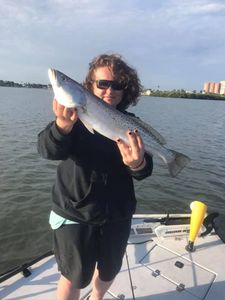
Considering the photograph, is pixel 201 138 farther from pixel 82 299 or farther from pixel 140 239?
pixel 82 299

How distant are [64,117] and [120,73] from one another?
2.61 feet

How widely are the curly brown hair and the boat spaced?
2.27 m

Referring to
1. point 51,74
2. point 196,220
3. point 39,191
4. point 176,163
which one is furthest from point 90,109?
point 39,191

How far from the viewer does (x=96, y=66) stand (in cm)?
331

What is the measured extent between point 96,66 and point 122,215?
4.77 ft

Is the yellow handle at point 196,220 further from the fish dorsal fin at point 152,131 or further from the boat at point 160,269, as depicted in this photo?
the fish dorsal fin at point 152,131

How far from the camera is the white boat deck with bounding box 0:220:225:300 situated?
4.07m

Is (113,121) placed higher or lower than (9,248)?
higher

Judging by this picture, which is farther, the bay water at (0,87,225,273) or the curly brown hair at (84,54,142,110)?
the bay water at (0,87,225,273)

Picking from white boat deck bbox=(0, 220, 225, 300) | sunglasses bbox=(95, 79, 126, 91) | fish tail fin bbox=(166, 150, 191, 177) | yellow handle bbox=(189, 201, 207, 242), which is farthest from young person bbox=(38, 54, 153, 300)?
yellow handle bbox=(189, 201, 207, 242)

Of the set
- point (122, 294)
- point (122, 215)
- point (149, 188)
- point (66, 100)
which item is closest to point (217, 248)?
A: point (122, 294)

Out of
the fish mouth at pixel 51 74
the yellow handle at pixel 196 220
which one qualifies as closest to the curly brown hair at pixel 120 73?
the fish mouth at pixel 51 74

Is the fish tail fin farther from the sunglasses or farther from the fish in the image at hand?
the sunglasses

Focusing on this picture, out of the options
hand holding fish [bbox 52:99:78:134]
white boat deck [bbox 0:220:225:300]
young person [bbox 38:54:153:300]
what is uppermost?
hand holding fish [bbox 52:99:78:134]
